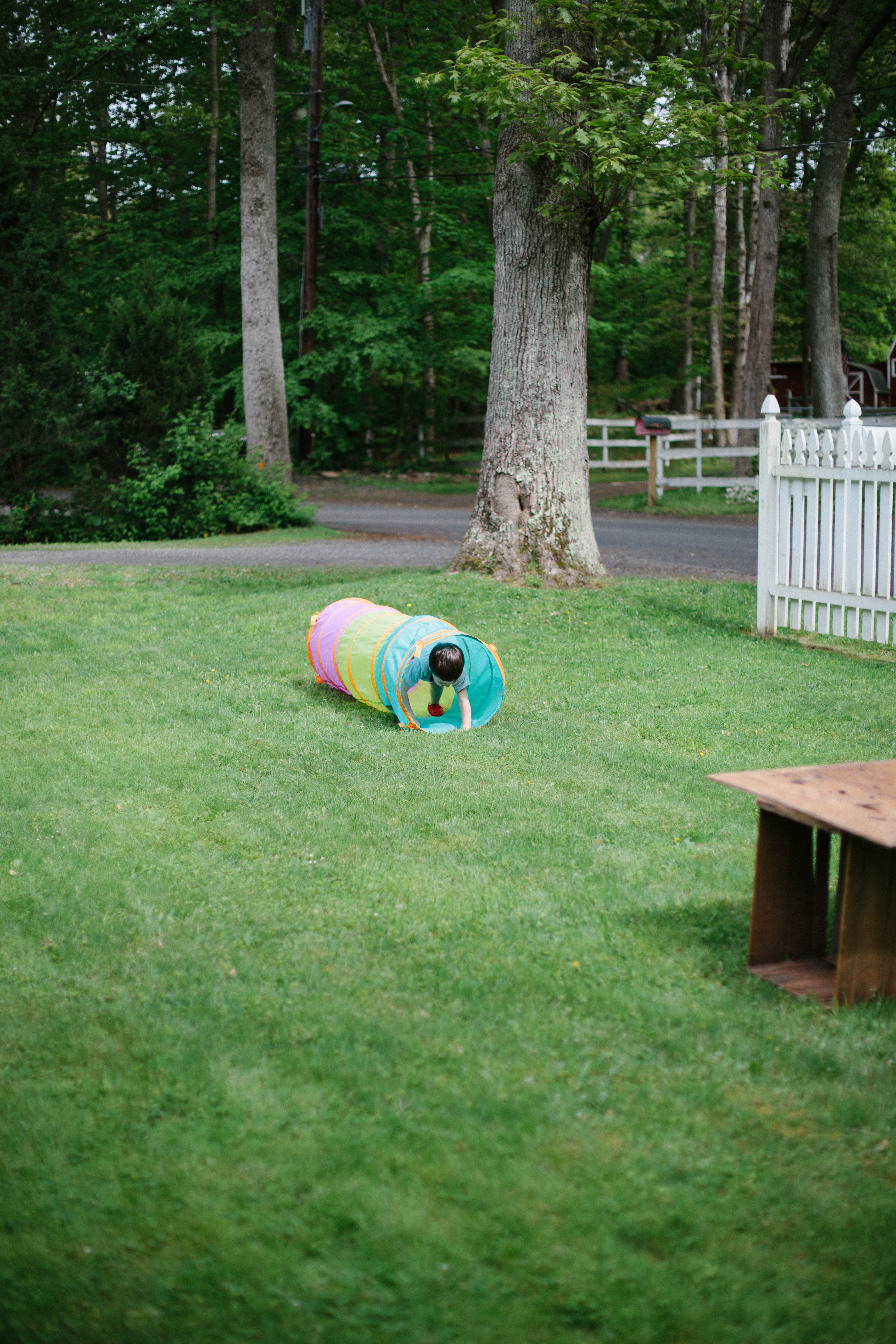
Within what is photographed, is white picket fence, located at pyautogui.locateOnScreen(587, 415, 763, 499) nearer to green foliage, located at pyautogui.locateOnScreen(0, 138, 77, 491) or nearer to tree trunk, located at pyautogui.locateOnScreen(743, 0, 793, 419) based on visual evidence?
tree trunk, located at pyautogui.locateOnScreen(743, 0, 793, 419)

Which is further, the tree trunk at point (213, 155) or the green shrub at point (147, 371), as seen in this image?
the tree trunk at point (213, 155)

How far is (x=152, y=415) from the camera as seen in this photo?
18703 millimetres

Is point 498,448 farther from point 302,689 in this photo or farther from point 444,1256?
point 444,1256

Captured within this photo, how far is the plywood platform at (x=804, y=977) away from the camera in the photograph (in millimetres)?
3771

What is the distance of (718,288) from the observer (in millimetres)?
30906

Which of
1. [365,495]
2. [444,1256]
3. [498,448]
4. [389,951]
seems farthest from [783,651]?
[365,495]

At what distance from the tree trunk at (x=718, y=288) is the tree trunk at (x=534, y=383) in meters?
14.4

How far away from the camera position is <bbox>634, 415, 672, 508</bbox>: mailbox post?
78.3ft

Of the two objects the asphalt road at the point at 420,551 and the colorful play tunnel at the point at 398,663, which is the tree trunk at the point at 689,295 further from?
the colorful play tunnel at the point at 398,663

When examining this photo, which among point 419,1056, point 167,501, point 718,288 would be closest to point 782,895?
point 419,1056

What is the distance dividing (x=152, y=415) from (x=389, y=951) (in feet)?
52.7

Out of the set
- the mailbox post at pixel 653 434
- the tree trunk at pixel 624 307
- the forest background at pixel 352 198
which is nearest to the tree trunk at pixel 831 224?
the forest background at pixel 352 198

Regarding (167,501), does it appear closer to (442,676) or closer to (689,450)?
(689,450)

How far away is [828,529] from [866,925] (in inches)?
242
